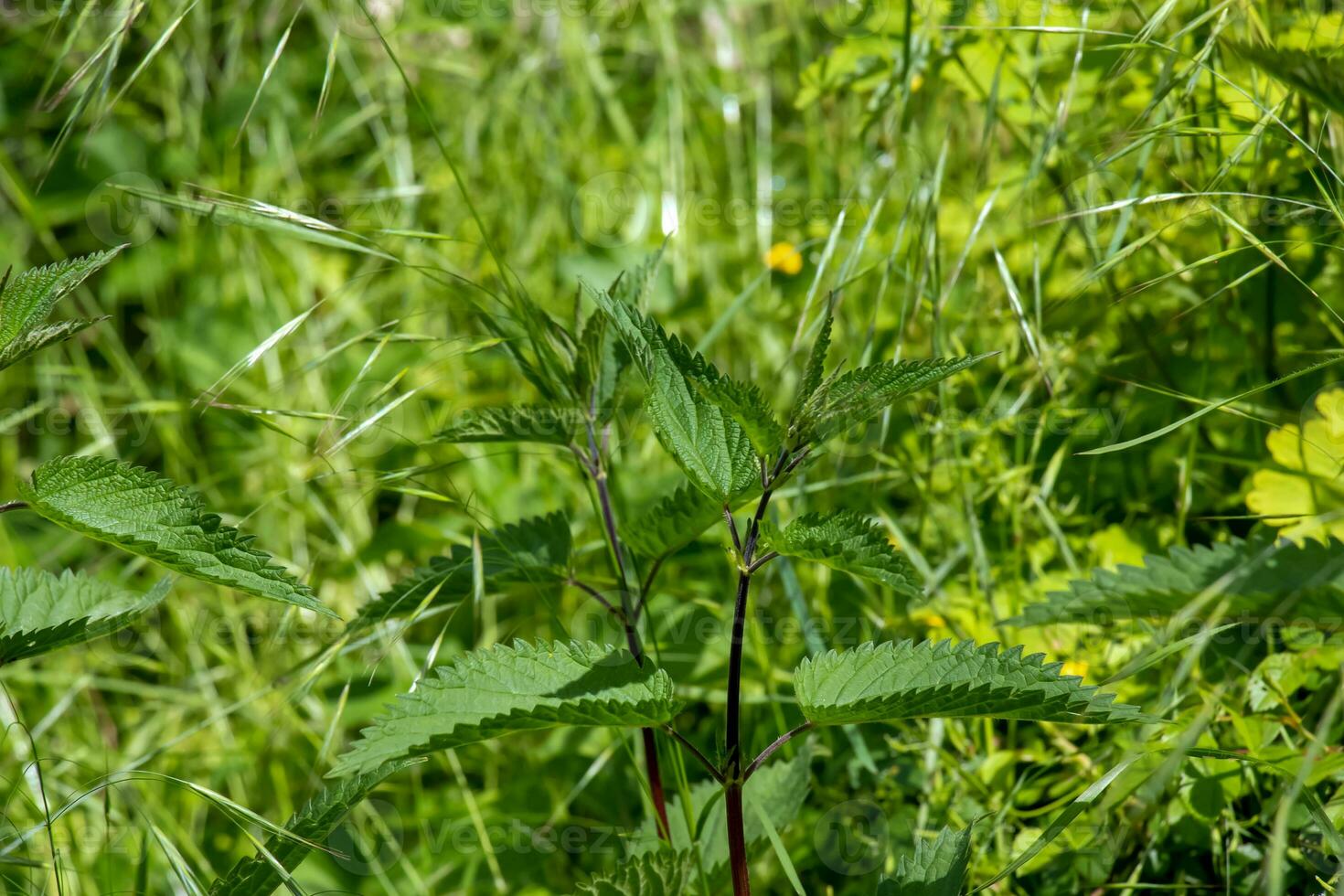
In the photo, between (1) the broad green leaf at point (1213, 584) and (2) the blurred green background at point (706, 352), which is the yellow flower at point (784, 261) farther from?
(1) the broad green leaf at point (1213, 584)

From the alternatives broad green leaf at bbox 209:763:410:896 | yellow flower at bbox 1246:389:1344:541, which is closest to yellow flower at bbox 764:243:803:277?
yellow flower at bbox 1246:389:1344:541

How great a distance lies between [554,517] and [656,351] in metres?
0.24

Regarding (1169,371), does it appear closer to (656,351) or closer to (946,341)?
(946,341)

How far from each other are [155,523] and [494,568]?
0.91 ft

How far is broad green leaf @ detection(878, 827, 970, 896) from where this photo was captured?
32.9 inches

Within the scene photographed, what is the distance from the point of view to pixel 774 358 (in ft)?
6.32

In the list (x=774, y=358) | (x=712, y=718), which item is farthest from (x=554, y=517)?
(x=774, y=358)

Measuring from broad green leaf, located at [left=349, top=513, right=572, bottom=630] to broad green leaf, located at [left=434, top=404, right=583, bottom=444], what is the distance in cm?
7

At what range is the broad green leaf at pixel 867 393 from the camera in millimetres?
768

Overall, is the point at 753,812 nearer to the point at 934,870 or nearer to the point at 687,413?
the point at 934,870

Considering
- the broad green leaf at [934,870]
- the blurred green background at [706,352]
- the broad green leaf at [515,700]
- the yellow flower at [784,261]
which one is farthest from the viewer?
the yellow flower at [784,261]

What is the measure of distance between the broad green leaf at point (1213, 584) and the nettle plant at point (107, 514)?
25.8 inches

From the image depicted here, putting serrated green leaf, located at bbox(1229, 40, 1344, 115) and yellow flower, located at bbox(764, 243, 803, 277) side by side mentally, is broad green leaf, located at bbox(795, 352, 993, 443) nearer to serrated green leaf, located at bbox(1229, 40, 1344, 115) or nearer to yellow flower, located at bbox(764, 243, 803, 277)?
serrated green leaf, located at bbox(1229, 40, 1344, 115)

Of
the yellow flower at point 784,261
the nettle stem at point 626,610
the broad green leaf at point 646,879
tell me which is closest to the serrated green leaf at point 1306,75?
the nettle stem at point 626,610
